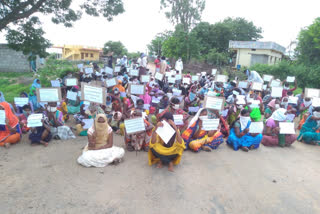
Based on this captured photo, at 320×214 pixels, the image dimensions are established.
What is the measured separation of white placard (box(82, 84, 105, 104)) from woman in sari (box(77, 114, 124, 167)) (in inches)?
15.0

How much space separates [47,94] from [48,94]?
21mm

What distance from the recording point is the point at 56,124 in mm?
5602

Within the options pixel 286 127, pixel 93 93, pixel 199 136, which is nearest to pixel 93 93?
pixel 93 93

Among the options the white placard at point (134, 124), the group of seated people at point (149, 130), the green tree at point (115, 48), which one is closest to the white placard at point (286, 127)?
the group of seated people at point (149, 130)

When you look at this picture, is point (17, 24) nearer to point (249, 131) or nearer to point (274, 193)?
point (249, 131)

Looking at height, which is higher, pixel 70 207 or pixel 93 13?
pixel 93 13

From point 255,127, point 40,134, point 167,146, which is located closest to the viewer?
point 167,146

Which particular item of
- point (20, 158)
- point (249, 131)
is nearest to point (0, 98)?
point (20, 158)

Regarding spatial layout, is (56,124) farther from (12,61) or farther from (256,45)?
(256,45)

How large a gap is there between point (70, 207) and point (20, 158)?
225cm

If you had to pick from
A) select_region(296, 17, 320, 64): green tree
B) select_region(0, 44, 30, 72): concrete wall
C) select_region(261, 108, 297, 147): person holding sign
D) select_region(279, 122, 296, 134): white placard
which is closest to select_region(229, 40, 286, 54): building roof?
select_region(296, 17, 320, 64): green tree

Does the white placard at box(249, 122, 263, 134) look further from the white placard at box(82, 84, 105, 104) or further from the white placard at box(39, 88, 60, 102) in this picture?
the white placard at box(39, 88, 60, 102)

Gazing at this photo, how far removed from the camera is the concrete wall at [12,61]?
14305 mm

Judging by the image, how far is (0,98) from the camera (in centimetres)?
526
